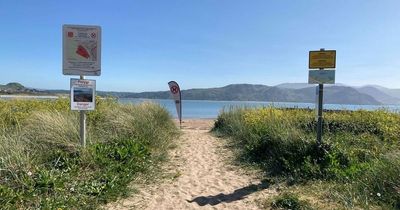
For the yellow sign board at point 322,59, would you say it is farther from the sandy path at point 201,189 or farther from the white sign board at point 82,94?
the white sign board at point 82,94

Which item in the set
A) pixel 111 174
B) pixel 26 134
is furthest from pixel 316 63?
pixel 26 134

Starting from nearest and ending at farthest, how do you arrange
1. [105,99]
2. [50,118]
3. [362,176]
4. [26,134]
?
1. [362,176]
2. [26,134]
3. [50,118]
4. [105,99]

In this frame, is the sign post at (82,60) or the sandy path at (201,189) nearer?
the sandy path at (201,189)

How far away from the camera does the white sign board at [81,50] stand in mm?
6918

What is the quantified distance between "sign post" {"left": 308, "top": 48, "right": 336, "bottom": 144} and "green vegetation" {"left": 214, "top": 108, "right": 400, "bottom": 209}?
580 millimetres

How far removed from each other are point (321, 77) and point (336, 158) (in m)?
1.64

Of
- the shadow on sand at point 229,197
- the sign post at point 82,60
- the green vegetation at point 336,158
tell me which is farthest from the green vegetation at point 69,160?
the green vegetation at point 336,158

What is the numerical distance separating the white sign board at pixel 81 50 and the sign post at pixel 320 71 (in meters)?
4.34

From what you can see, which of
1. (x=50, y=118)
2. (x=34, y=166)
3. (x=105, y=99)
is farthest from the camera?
(x=105, y=99)

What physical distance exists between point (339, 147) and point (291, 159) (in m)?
1.01

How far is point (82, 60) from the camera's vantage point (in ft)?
23.0

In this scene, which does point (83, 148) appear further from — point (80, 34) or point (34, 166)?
point (80, 34)

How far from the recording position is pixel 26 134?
23.2 feet

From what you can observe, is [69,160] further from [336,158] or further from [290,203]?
[336,158]
